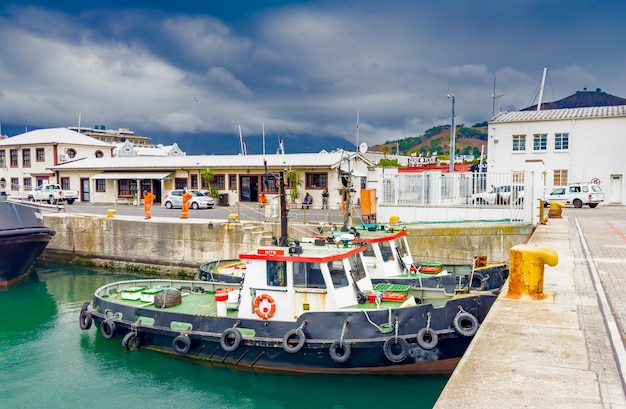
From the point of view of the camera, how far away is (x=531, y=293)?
338 inches

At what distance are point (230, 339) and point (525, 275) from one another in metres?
5.74

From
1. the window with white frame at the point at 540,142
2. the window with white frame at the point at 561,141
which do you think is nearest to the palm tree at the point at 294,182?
the window with white frame at the point at 540,142

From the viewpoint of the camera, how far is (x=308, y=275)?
1016 cm

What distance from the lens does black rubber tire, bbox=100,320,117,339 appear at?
1198cm

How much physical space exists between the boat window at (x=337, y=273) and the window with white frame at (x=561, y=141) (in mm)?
26414

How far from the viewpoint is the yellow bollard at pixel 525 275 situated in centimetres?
841

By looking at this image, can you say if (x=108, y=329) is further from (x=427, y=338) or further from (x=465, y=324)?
(x=465, y=324)

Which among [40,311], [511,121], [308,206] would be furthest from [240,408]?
[511,121]

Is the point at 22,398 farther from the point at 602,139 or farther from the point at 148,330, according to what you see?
the point at 602,139

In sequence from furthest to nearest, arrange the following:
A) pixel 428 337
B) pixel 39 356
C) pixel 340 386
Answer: pixel 39 356 < pixel 340 386 < pixel 428 337

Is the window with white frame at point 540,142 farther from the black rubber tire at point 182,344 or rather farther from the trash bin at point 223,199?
the black rubber tire at point 182,344

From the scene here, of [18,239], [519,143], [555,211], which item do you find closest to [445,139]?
[519,143]

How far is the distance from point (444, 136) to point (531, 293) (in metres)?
153

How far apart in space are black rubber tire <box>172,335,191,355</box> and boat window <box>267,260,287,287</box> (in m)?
2.27
